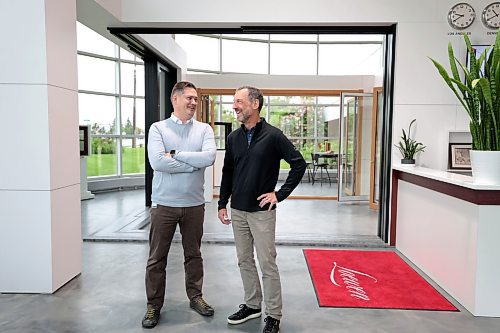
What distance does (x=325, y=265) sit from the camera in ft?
14.3

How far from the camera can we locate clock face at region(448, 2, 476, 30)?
16.1 feet

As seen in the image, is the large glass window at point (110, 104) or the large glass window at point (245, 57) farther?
the large glass window at point (245, 57)

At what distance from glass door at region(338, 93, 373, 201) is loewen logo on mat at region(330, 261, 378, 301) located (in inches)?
174

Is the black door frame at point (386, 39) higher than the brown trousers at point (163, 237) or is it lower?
higher

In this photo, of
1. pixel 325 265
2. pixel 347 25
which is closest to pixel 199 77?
pixel 347 25

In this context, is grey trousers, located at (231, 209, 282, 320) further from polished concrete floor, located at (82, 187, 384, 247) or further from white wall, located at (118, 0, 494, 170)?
white wall, located at (118, 0, 494, 170)

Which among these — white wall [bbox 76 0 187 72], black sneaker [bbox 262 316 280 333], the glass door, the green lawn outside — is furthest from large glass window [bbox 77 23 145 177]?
black sneaker [bbox 262 316 280 333]

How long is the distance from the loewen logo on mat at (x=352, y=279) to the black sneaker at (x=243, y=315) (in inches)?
37.1

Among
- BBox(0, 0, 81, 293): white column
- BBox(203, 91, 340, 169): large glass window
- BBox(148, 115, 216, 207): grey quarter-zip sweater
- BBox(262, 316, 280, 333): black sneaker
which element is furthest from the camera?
BBox(203, 91, 340, 169): large glass window

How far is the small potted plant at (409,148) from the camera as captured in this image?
16.3 feet

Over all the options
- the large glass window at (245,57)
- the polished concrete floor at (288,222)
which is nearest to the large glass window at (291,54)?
the large glass window at (245,57)

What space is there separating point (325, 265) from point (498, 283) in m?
1.60

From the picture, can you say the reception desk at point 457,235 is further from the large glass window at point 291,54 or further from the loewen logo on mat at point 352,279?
the large glass window at point 291,54

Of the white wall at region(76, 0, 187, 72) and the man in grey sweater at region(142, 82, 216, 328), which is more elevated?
the white wall at region(76, 0, 187, 72)
